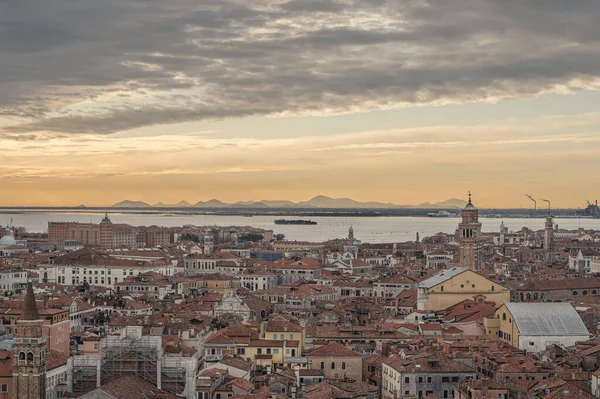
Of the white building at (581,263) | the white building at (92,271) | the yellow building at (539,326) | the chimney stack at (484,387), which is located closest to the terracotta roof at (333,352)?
the chimney stack at (484,387)

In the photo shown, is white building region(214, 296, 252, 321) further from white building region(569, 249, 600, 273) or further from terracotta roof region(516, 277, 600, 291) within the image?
white building region(569, 249, 600, 273)

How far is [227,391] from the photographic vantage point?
27641 millimetres

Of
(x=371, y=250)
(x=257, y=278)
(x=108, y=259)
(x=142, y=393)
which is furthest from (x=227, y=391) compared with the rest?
(x=371, y=250)

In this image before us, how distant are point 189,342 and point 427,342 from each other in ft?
27.5

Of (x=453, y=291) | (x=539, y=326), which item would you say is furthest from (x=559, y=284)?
(x=539, y=326)

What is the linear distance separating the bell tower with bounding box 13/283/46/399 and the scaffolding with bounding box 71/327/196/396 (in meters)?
1.09

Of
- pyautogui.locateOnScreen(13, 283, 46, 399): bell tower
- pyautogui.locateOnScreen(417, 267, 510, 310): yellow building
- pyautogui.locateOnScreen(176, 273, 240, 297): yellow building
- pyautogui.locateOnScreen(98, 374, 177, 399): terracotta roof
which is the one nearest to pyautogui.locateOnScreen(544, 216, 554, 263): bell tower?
pyautogui.locateOnScreen(176, 273, 240, 297): yellow building

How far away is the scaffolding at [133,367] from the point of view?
26.2 metres

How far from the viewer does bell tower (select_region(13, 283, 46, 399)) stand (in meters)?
25.1

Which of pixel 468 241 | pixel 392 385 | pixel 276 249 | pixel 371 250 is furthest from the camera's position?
pixel 276 249

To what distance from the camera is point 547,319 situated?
4066cm

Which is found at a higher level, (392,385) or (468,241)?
(468,241)

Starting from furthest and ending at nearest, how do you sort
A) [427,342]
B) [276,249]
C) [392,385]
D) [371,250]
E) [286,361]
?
1. [276,249]
2. [371,250]
3. [427,342]
4. [286,361]
5. [392,385]

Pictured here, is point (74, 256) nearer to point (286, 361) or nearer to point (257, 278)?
point (257, 278)
